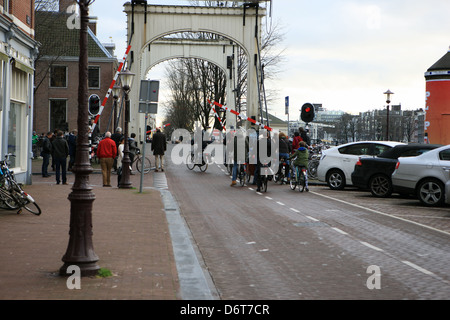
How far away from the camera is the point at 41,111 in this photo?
174 feet

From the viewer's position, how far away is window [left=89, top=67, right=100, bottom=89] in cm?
5547

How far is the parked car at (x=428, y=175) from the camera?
15727 millimetres

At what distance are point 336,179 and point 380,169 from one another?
287 centimetres

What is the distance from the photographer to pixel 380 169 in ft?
59.3

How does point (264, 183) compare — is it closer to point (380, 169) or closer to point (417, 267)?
point (380, 169)

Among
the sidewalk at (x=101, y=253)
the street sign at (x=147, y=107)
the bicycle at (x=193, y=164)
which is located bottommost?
the sidewalk at (x=101, y=253)

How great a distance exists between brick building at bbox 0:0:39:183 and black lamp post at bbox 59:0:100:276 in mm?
9317

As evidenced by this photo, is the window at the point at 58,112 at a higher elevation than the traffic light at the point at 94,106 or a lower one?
higher

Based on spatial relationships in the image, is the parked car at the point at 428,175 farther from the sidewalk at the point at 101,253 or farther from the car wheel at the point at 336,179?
the sidewalk at the point at 101,253

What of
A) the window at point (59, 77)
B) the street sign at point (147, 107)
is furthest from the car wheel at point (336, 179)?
the window at point (59, 77)

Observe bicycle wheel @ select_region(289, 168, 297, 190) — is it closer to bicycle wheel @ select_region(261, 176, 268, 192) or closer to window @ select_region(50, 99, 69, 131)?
bicycle wheel @ select_region(261, 176, 268, 192)
